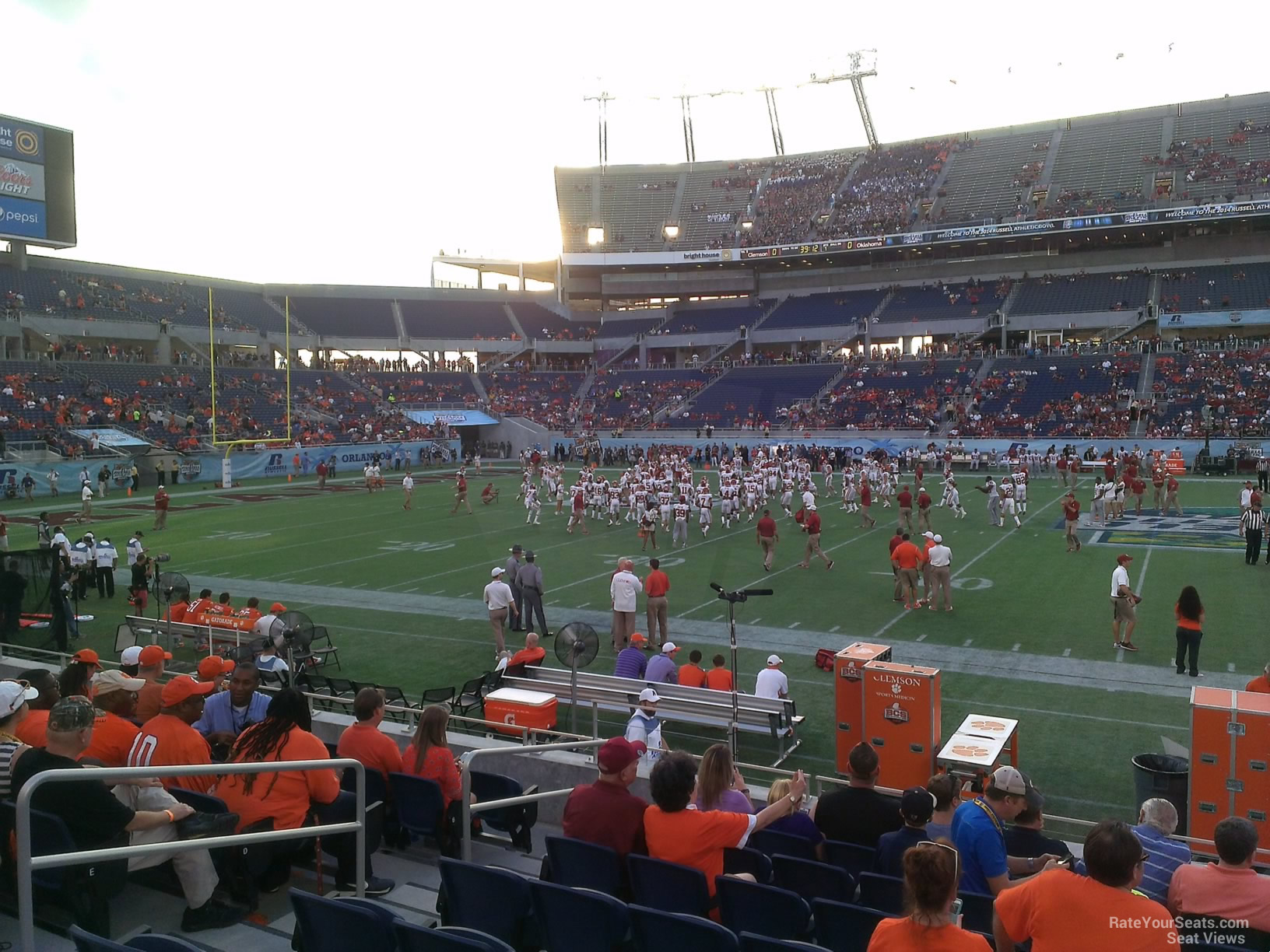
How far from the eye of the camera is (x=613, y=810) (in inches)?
190

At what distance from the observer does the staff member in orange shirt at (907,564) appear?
1493 centimetres

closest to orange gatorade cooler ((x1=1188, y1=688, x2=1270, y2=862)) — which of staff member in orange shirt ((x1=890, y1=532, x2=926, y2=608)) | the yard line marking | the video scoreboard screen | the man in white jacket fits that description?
the yard line marking

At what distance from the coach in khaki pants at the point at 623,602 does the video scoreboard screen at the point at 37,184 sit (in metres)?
43.1

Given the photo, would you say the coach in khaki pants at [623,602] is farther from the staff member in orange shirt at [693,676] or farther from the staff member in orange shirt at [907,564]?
the staff member in orange shirt at [907,564]

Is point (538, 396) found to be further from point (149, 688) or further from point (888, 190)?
point (149, 688)

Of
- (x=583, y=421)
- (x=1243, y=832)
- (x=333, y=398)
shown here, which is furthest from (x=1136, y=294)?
(x=1243, y=832)

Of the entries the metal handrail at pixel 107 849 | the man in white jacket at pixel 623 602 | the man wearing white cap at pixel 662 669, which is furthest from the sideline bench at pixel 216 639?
the metal handrail at pixel 107 849

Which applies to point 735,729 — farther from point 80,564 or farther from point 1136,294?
point 1136,294

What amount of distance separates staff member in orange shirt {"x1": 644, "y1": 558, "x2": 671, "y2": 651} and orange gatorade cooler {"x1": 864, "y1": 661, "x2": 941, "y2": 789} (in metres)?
5.14

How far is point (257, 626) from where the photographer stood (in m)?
12.2

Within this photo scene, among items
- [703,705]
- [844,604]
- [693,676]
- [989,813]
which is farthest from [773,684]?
[844,604]

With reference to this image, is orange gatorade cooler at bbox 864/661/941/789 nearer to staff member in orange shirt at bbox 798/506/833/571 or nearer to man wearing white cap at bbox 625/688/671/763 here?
man wearing white cap at bbox 625/688/671/763

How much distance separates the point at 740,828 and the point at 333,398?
52.3 meters

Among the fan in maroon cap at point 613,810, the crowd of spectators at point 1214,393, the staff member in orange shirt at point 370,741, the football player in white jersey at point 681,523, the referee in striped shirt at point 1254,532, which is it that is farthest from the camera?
the crowd of spectators at point 1214,393
